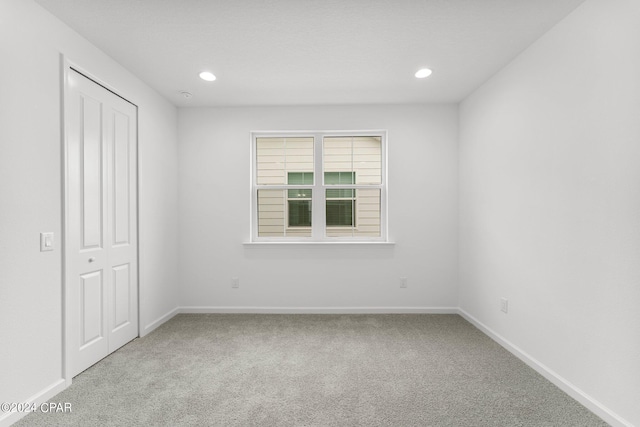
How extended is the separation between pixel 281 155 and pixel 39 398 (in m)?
3.08

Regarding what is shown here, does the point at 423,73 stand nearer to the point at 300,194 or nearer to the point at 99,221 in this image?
the point at 300,194

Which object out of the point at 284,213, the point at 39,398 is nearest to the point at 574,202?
the point at 284,213

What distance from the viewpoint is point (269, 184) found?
13.1 feet

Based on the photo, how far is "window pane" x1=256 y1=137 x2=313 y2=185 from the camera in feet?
13.1

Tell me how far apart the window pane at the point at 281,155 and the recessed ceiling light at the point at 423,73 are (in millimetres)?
1517

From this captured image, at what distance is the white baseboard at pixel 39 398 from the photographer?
5.73ft

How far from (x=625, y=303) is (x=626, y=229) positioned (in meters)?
0.41

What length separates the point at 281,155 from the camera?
3.99 meters

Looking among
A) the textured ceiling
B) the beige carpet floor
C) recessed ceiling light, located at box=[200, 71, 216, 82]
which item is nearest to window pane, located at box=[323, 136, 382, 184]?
the textured ceiling

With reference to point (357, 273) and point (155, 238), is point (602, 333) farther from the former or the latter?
point (155, 238)

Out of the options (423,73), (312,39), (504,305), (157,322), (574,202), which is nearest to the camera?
(574,202)

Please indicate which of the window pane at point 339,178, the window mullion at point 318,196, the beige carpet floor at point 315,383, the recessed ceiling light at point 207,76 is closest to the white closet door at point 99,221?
the beige carpet floor at point 315,383

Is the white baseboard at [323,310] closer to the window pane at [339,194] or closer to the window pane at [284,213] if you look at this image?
the window pane at [284,213]

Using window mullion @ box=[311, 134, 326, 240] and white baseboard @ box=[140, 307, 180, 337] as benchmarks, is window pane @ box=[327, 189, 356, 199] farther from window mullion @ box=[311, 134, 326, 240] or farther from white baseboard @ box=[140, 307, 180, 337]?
white baseboard @ box=[140, 307, 180, 337]
